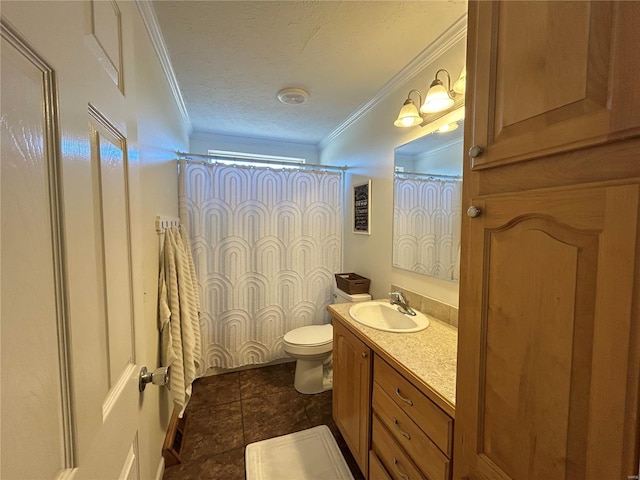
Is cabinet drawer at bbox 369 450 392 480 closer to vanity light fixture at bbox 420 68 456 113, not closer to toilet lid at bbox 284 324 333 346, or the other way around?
toilet lid at bbox 284 324 333 346

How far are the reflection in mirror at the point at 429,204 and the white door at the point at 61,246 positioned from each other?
1.45m

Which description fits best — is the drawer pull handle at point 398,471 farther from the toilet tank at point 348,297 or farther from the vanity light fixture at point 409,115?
the vanity light fixture at point 409,115

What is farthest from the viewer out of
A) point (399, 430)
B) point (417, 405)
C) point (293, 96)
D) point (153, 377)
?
point (293, 96)

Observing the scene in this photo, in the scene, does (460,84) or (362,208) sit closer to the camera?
(460,84)

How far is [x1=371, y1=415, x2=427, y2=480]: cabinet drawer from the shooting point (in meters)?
1.06

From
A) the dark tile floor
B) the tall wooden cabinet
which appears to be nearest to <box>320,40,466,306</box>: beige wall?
the tall wooden cabinet

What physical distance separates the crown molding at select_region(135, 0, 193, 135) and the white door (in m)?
0.87

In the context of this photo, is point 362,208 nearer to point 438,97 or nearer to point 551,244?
point 438,97

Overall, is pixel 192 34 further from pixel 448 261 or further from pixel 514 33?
pixel 448 261

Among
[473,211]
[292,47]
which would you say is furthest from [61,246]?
[292,47]

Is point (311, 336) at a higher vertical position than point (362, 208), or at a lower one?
lower

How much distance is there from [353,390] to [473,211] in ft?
4.06

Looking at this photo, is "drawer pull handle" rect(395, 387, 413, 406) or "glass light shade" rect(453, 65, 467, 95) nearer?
"drawer pull handle" rect(395, 387, 413, 406)

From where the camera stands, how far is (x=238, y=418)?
1974 millimetres
